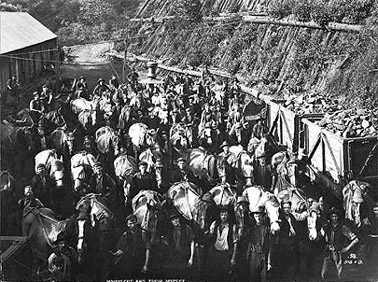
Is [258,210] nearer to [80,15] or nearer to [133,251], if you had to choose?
[133,251]

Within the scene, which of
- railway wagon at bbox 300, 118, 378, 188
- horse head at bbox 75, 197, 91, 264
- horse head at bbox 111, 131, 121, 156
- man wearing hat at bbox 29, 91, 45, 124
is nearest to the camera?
horse head at bbox 75, 197, 91, 264

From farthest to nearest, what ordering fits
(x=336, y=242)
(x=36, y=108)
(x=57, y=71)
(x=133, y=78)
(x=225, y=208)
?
(x=133, y=78)
(x=57, y=71)
(x=36, y=108)
(x=225, y=208)
(x=336, y=242)

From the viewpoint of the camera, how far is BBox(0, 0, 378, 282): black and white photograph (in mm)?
7598

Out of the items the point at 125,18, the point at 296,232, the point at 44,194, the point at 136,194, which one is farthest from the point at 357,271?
the point at 125,18

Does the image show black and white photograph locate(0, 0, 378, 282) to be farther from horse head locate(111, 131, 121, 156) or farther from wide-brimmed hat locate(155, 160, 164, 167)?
wide-brimmed hat locate(155, 160, 164, 167)

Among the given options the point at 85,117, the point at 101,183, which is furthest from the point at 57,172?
the point at 85,117

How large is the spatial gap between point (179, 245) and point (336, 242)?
2.22 m

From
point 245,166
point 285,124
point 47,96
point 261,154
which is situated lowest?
point 245,166

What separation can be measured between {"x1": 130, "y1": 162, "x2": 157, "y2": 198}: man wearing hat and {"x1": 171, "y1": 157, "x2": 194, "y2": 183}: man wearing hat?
0.56 m

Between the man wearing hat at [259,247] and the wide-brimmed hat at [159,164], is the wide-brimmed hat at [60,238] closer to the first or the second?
the man wearing hat at [259,247]

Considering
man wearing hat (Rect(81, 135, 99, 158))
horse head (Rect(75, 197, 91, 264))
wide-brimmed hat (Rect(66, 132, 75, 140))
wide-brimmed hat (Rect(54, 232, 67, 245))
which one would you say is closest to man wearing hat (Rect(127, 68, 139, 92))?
wide-brimmed hat (Rect(66, 132, 75, 140))

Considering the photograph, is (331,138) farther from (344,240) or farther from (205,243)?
(205,243)

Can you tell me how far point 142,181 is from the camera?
916 centimetres

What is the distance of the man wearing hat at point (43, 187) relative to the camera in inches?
350
